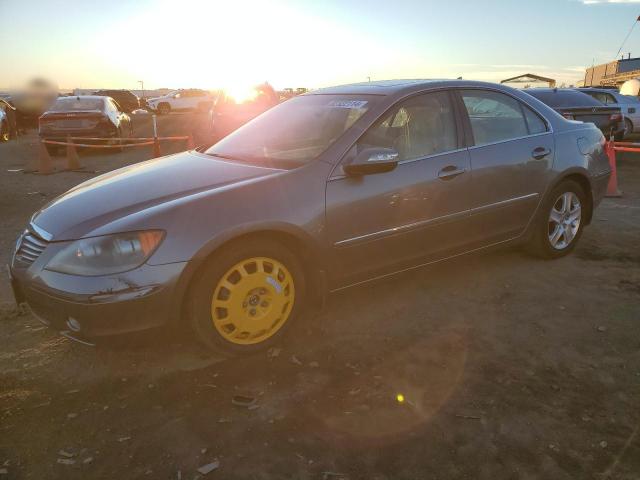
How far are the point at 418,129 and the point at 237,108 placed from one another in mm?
7975

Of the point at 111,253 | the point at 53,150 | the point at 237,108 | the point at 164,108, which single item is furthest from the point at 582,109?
the point at 164,108

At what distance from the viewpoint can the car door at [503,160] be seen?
3.94 meters

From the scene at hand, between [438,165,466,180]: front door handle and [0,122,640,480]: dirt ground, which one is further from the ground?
[438,165,466,180]: front door handle

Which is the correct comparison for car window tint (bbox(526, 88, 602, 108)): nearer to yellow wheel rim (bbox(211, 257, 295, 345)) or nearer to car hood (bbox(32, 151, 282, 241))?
car hood (bbox(32, 151, 282, 241))

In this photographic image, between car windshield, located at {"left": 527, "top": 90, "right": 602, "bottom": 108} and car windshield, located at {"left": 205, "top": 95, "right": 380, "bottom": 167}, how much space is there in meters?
8.81

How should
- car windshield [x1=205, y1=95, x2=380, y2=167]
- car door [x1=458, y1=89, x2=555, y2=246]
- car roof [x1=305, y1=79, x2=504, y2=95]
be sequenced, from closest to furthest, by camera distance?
car windshield [x1=205, y1=95, x2=380, y2=167] → car roof [x1=305, y1=79, x2=504, y2=95] → car door [x1=458, y1=89, x2=555, y2=246]

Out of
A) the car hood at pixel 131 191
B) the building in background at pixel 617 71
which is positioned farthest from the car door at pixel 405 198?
the building in background at pixel 617 71

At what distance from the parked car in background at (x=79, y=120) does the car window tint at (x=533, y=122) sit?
11490 mm

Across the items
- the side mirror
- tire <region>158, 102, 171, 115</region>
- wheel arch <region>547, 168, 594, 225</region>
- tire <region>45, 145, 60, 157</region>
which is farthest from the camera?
tire <region>158, 102, 171, 115</region>

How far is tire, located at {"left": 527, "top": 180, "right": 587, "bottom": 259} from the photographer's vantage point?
4.51 m

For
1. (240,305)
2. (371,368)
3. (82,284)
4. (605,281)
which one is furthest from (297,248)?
(605,281)

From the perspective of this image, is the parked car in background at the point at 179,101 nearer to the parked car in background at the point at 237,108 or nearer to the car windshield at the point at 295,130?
the parked car in background at the point at 237,108

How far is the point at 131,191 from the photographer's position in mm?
3248

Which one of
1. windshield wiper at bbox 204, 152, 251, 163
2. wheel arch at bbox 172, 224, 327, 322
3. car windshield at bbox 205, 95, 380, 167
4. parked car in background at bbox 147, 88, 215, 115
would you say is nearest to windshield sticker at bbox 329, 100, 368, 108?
car windshield at bbox 205, 95, 380, 167
